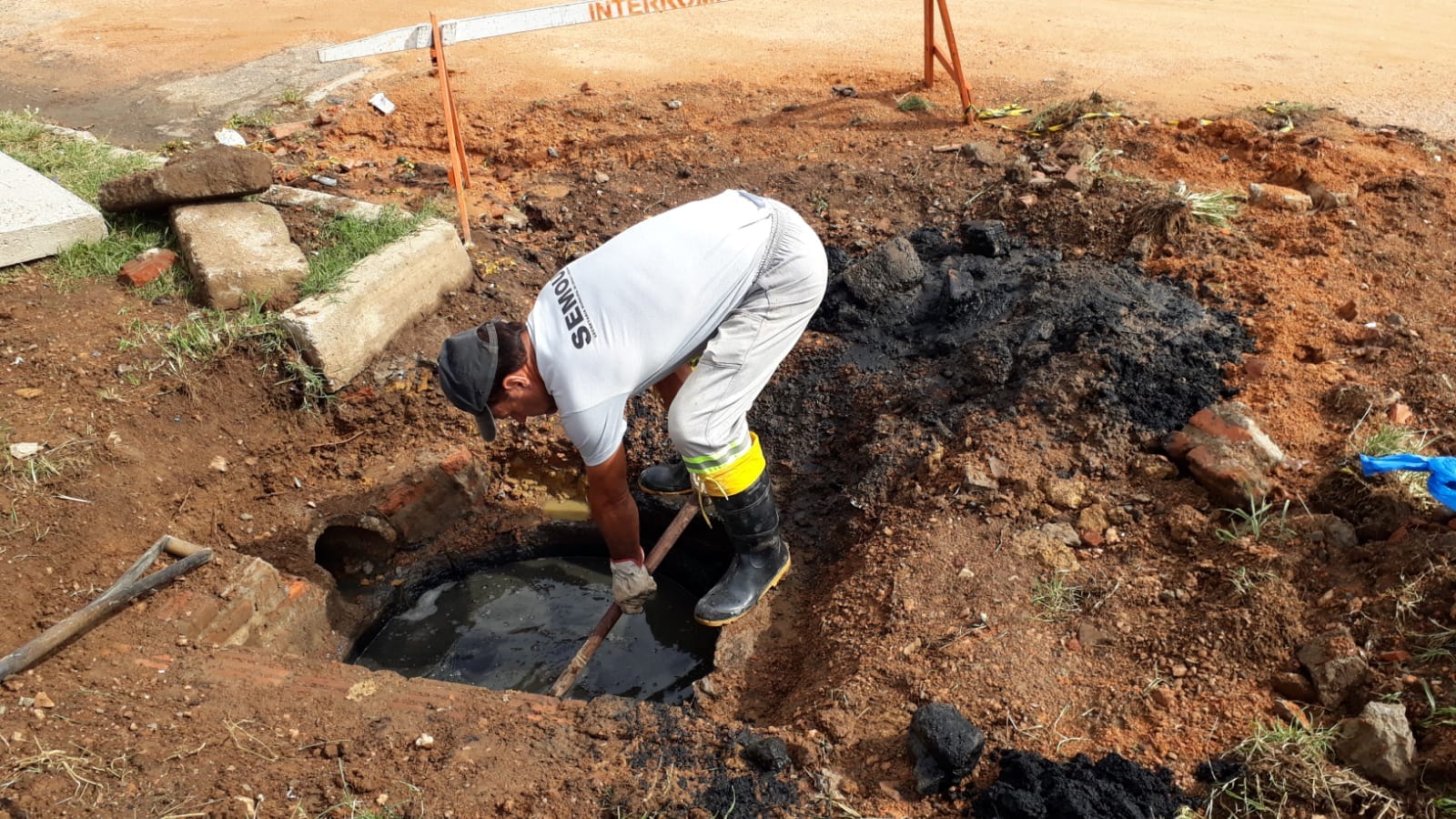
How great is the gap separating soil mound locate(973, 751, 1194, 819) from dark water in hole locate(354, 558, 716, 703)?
1.52 m

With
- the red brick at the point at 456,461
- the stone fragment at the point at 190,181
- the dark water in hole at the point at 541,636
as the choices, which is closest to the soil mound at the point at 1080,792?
the dark water in hole at the point at 541,636

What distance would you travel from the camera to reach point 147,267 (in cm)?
438

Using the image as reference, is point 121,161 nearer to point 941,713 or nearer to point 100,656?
point 100,656

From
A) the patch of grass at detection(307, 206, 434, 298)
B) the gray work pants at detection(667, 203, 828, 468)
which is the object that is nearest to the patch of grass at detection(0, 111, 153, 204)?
the patch of grass at detection(307, 206, 434, 298)

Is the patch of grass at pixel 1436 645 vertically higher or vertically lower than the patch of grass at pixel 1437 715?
higher

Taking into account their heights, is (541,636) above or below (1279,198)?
below

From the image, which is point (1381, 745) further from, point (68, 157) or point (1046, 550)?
point (68, 157)

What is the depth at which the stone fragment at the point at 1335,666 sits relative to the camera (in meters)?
2.48

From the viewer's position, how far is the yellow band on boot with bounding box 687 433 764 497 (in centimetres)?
318

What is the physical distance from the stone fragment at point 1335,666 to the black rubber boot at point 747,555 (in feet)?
5.36

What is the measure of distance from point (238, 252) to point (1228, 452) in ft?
13.4

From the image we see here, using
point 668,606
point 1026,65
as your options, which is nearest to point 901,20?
point 1026,65

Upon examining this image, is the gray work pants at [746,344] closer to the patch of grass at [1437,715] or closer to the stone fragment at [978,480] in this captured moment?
the stone fragment at [978,480]

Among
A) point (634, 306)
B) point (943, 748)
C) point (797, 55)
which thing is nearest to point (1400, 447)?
point (943, 748)
